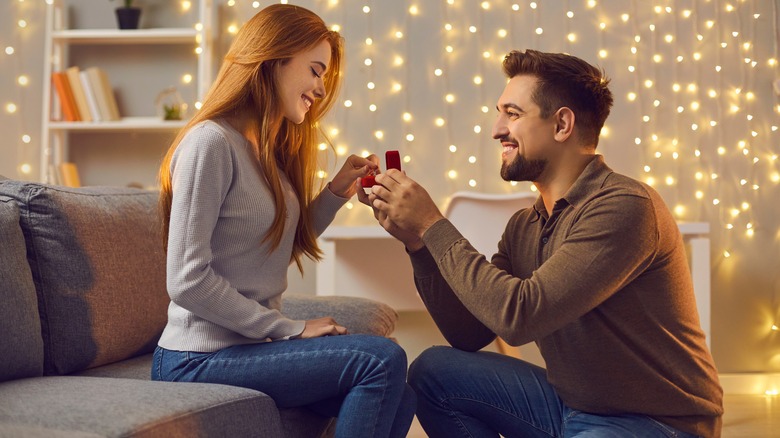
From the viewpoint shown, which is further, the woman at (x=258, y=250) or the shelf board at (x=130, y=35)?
the shelf board at (x=130, y=35)

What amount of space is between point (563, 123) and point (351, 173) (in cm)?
47

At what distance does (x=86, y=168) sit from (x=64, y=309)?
2.08 metres

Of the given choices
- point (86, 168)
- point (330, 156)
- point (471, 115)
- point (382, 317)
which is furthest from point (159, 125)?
point (382, 317)

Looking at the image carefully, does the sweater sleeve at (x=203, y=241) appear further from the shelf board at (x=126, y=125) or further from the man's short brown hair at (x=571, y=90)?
the shelf board at (x=126, y=125)

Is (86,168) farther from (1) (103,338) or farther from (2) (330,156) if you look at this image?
(1) (103,338)

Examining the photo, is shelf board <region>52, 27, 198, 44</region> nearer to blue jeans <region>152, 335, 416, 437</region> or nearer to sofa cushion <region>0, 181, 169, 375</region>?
sofa cushion <region>0, 181, 169, 375</region>

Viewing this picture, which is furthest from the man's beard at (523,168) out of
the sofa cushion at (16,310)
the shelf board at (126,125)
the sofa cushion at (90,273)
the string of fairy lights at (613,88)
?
the shelf board at (126,125)

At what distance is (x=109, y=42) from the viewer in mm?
3609

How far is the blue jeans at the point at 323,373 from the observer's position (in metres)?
1.49

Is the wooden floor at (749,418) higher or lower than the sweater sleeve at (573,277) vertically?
lower

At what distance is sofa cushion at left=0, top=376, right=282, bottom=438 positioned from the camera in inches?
49.4

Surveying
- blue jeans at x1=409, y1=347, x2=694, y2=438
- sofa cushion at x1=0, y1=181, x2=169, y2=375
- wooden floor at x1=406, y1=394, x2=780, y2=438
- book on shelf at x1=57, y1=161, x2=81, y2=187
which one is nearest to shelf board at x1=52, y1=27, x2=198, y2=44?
book on shelf at x1=57, y1=161, x2=81, y2=187

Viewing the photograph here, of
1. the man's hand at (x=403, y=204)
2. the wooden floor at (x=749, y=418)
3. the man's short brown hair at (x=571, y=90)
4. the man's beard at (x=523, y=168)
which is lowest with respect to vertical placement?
the wooden floor at (x=749, y=418)

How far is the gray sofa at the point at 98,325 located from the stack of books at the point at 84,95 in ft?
4.93
